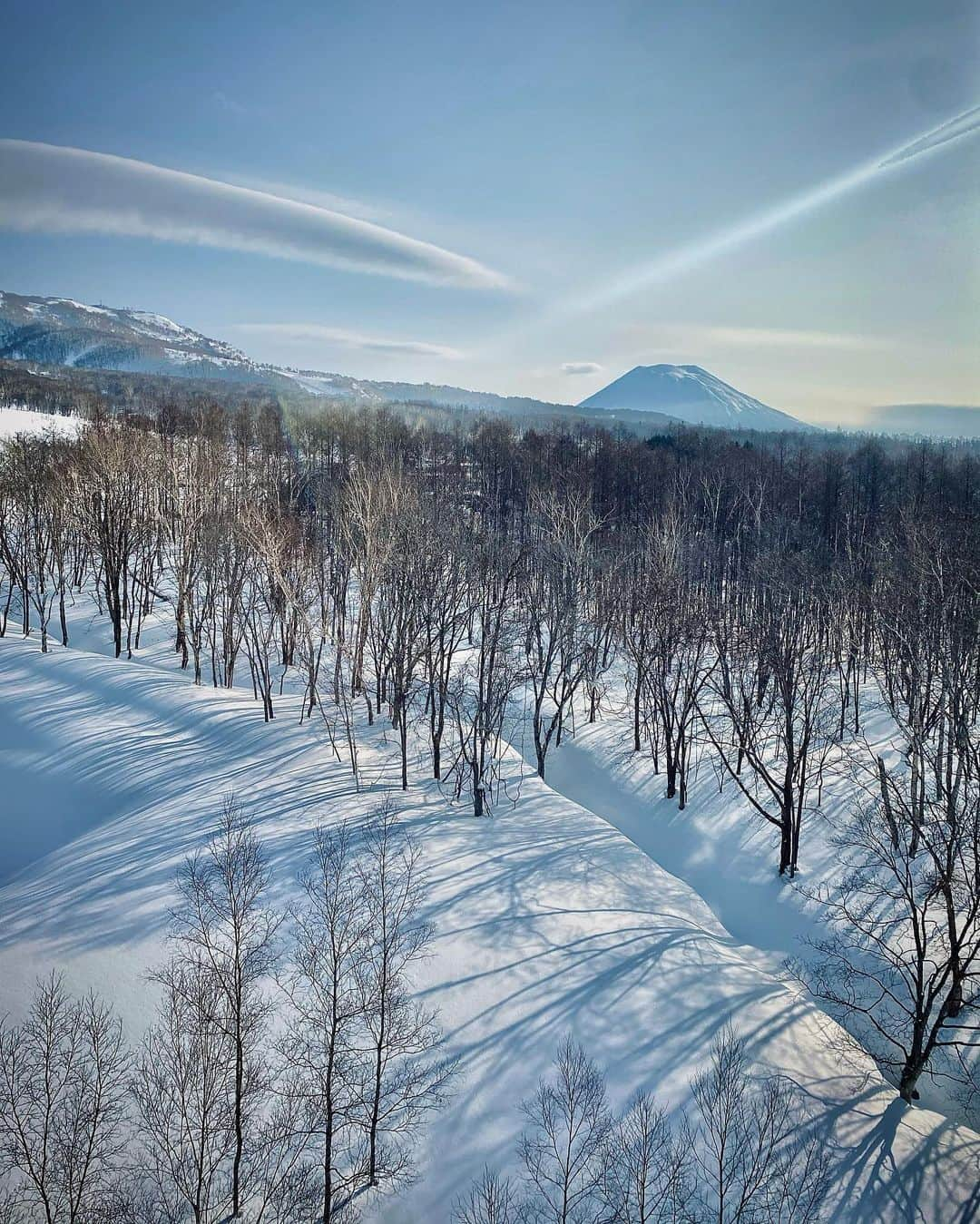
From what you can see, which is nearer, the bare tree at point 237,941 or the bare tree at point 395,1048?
the bare tree at point 237,941

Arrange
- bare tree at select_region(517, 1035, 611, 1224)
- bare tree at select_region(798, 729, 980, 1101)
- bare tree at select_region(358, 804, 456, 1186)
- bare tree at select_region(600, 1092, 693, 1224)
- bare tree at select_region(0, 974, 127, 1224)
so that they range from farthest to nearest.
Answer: bare tree at select_region(798, 729, 980, 1101) < bare tree at select_region(358, 804, 456, 1186) < bare tree at select_region(517, 1035, 611, 1224) < bare tree at select_region(600, 1092, 693, 1224) < bare tree at select_region(0, 974, 127, 1224)

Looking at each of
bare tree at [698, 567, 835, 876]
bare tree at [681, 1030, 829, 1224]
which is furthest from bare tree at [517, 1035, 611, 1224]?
bare tree at [698, 567, 835, 876]

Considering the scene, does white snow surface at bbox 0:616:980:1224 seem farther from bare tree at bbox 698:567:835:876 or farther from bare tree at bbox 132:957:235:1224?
bare tree at bbox 698:567:835:876

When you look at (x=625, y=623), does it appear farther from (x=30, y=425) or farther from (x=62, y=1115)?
(x=30, y=425)

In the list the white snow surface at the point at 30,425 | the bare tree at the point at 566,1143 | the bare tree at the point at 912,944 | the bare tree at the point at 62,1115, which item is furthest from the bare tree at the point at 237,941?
the white snow surface at the point at 30,425

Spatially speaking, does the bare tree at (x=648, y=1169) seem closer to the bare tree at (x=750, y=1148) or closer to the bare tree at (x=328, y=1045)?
the bare tree at (x=750, y=1148)

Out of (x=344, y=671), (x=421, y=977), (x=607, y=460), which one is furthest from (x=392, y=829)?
(x=607, y=460)

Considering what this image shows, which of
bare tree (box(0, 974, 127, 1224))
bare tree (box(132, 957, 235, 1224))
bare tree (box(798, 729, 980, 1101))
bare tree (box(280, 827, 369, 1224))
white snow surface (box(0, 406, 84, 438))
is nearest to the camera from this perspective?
bare tree (box(0, 974, 127, 1224))
